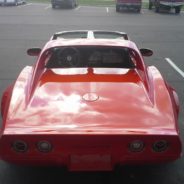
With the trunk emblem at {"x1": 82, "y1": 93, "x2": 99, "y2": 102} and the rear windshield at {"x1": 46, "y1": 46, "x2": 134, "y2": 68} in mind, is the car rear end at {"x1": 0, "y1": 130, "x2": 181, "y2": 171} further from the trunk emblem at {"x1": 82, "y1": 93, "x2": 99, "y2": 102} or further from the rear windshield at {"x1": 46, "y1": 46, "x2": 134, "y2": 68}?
the rear windshield at {"x1": 46, "y1": 46, "x2": 134, "y2": 68}

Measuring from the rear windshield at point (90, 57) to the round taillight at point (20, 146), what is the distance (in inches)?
69.6

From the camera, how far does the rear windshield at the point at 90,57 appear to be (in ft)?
17.3

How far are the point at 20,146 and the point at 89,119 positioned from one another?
2.24 feet

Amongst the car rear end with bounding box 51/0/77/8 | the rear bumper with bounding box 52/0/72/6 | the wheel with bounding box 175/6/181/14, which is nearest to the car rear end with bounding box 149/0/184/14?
the wheel with bounding box 175/6/181/14

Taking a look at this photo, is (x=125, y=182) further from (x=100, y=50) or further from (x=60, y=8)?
(x=60, y=8)

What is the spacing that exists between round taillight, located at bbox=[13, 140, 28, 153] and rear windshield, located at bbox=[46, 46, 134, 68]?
5.80 feet

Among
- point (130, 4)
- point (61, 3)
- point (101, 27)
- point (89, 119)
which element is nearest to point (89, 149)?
point (89, 119)

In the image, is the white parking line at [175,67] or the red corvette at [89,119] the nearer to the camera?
the red corvette at [89,119]

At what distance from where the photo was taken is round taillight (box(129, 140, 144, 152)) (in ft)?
11.9

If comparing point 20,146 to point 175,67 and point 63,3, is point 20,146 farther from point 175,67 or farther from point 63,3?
point 63,3

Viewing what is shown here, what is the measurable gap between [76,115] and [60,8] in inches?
1140

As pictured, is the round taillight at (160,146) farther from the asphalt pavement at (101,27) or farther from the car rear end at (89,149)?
the asphalt pavement at (101,27)

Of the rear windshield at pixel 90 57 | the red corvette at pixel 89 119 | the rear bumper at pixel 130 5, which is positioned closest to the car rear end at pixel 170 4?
the rear bumper at pixel 130 5

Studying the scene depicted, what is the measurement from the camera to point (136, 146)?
12.0 ft
